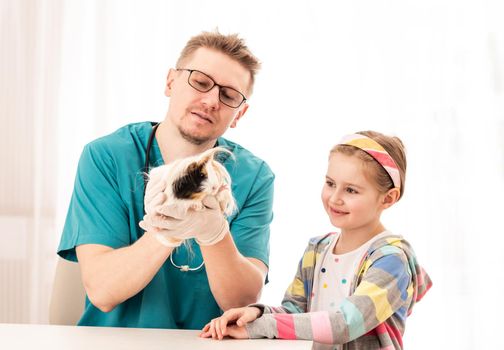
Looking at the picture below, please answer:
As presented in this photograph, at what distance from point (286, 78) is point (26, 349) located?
73.9 inches

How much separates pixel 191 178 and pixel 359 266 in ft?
2.03

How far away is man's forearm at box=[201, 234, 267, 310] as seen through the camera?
1.34 meters

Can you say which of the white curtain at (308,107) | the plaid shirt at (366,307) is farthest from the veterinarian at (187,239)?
the white curtain at (308,107)

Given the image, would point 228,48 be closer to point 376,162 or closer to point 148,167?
point 148,167

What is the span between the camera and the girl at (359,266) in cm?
133

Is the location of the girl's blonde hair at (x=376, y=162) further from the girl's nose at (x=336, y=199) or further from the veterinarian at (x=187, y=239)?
the veterinarian at (x=187, y=239)

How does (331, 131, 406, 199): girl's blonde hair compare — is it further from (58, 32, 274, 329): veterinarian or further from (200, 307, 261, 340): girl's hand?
(200, 307, 261, 340): girl's hand

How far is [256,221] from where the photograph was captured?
1.68 meters

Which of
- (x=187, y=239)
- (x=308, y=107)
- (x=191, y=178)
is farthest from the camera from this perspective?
(x=308, y=107)

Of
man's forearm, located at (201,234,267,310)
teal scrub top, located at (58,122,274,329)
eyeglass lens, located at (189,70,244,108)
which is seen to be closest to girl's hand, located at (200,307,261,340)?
man's forearm, located at (201,234,267,310)

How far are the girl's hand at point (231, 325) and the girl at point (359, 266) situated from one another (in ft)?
0.10

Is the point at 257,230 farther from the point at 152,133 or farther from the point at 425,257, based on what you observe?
the point at 425,257

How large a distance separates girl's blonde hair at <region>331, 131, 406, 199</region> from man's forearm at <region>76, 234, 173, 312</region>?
0.52 m

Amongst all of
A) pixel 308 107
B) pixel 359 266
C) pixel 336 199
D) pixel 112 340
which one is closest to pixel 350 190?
pixel 336 199
